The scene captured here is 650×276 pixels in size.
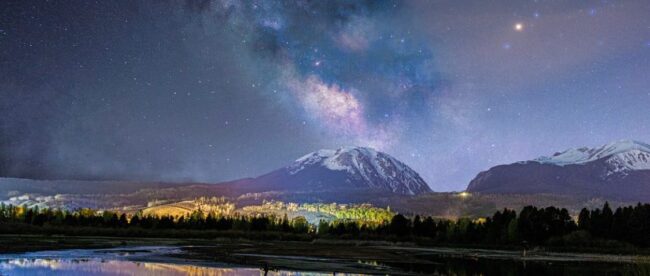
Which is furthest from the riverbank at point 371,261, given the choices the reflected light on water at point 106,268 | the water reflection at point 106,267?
the reflected light on water at point 106,268

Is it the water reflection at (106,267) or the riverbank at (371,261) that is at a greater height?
the water reflection at (106,267)

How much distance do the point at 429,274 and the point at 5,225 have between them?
14028cm

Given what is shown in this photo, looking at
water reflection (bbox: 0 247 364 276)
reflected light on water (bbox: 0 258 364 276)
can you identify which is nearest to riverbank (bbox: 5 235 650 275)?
water reflection (bbox: 0 247 364 276)

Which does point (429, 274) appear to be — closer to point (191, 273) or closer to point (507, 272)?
point (507, 272)

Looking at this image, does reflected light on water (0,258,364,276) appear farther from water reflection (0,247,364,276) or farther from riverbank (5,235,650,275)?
riverbank (5,235,650,275)

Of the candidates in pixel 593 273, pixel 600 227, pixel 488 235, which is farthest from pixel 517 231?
pixel 593 273

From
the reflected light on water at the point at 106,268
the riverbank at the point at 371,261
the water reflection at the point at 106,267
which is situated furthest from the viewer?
the riverbank at the point at 371,261

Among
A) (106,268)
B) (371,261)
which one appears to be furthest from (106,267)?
(371,261)

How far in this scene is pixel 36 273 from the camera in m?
45.2

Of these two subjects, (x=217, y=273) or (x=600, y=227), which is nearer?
(x=217, y=273)

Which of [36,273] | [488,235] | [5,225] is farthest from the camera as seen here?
[488,235]

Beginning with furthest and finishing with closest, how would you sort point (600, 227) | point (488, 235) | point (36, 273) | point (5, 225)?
point (488, 235) < point (600, 227) < point (5, 225) < point (36, 273)

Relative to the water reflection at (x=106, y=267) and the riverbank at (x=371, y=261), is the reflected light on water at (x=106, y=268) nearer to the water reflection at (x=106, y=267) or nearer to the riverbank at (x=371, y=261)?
the water reflection at (x=106, y=267)

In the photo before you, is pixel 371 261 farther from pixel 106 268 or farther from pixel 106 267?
pixel 106 268
